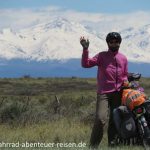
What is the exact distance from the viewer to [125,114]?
870cm

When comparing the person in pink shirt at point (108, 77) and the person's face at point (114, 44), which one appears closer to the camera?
the person in pink shirt at point (108, 77)

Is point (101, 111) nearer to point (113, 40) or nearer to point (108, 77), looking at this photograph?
point (108, 77)

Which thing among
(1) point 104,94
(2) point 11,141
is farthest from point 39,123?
(1) point 104,94

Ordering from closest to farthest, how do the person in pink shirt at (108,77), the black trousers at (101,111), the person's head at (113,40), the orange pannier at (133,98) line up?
the orange pannier at (133,98) → the black trousers at (101,111) → the person in pink shirt at (108,77) → the person's head at (113,40)

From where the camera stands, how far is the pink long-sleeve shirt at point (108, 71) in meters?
9.41

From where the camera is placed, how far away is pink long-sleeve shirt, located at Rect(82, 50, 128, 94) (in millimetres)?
9414

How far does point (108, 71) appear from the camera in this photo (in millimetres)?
9414

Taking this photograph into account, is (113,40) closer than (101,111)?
No

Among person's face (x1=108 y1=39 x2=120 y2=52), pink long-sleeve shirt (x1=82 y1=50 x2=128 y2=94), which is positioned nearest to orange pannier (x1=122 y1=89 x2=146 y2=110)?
pink long-sleeve shirt (x1=82 y1=50 x2=128 y2=94)

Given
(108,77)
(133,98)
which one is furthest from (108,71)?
(133,98)

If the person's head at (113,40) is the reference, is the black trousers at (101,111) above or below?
below

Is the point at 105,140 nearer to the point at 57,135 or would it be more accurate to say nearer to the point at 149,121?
the point at 57,135

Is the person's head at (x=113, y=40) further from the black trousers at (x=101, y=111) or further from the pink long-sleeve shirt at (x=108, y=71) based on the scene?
the black trousers at (x=101, y=111)

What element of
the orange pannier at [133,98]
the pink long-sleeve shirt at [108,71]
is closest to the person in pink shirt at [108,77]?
the pink long-sleeve shirt at [108,71]
